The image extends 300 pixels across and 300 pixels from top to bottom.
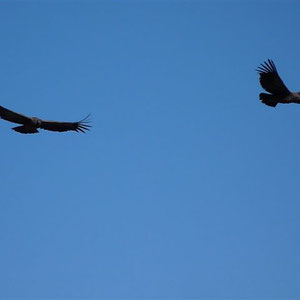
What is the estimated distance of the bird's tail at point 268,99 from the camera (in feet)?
124

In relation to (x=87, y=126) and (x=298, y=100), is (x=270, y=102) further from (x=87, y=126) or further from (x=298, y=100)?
(x=87, y=126)

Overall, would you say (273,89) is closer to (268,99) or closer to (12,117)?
(268,99)

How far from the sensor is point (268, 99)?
3788 centimetres

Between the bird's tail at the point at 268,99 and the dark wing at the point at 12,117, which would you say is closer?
the bird's tail at the point at 268,99

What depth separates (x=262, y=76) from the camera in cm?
3766

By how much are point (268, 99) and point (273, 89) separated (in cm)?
38

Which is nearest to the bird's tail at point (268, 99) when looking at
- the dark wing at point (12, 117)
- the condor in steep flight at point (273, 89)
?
the condor in steep flight at point (273, 89)

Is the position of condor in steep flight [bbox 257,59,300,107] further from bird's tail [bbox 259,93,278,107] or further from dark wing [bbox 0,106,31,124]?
dark wing [bbox 0,106,31,124]

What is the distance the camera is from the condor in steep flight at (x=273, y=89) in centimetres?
3759

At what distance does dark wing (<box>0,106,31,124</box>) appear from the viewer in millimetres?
38000

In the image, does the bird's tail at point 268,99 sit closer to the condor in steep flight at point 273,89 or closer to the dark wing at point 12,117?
the condor in steep flight at point 273,89

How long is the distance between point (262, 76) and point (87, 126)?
6.83 meters

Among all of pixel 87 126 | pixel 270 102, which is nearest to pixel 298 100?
pixel 270 102

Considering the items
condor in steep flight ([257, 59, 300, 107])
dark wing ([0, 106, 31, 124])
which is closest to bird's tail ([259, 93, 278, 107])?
condor in steep flight ([257, 59, 300, 107])
